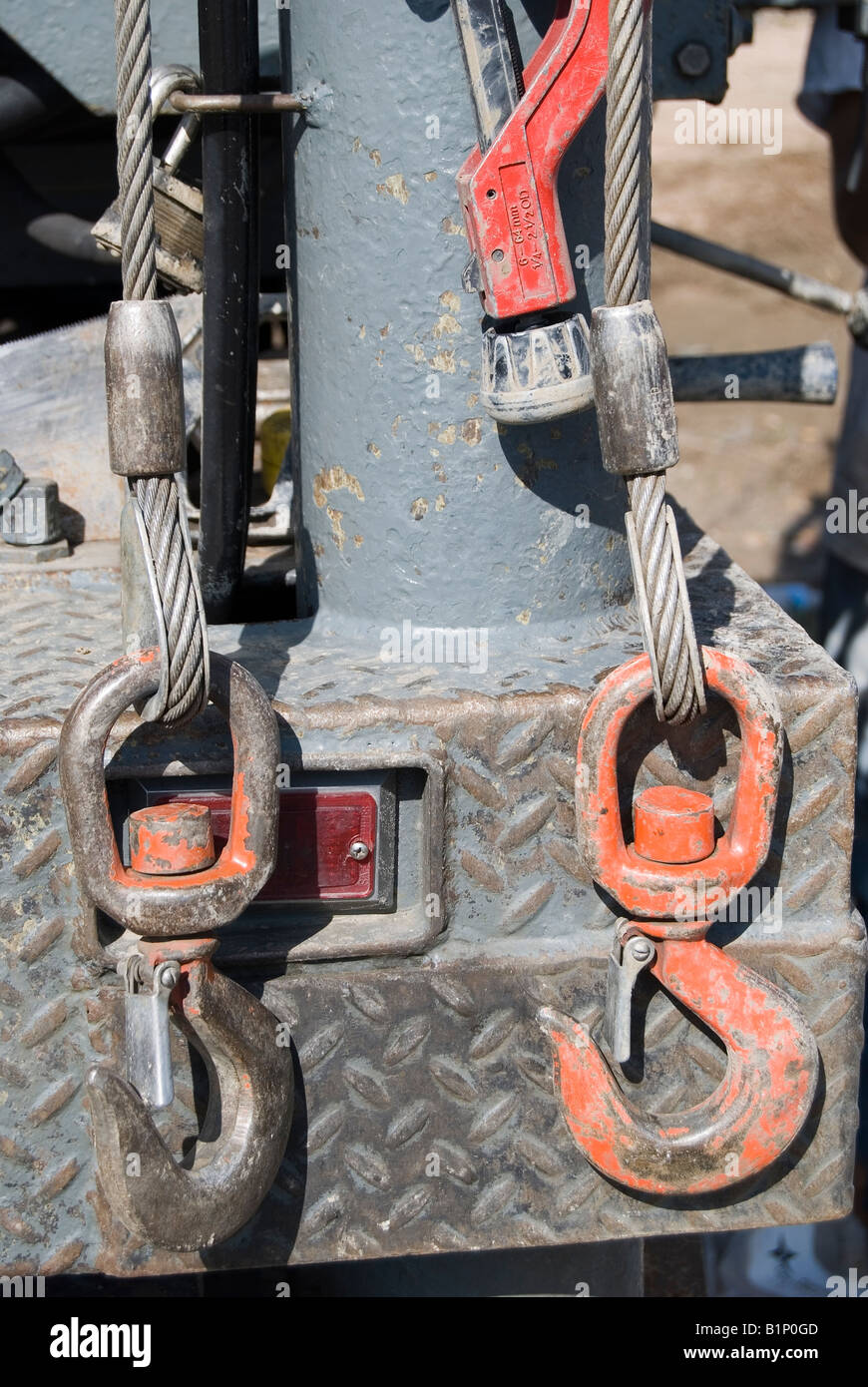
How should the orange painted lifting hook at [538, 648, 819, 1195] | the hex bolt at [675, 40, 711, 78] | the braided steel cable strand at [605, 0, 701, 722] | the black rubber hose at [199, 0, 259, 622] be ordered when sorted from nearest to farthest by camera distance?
the braided steel cable strand at [605, 0, 701, 722]
the orange painted lifting hook at [538, 648, 819, 1195]
the black rubber hose at [199, 0, 259, 622]
the hex bolt at [675, 40, 711, 78]

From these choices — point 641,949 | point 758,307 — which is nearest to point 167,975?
point 641,949

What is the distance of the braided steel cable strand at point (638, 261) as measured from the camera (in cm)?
101

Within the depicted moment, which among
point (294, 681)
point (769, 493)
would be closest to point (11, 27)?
point (294, 681)

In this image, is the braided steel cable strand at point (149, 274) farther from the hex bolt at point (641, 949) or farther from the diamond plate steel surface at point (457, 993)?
the hex bolt at point (641, 949)

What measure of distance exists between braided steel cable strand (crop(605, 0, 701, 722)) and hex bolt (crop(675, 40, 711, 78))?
791mm

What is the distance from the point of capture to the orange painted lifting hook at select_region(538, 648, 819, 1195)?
3.70 ft

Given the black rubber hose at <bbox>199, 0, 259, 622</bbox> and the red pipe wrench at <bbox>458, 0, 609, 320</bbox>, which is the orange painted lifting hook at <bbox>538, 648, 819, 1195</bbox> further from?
the black rubber hose at <bbox>199, 0, 259, 622</bbox>

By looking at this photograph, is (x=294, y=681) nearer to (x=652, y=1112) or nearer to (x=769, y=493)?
(x=652, y=1112)

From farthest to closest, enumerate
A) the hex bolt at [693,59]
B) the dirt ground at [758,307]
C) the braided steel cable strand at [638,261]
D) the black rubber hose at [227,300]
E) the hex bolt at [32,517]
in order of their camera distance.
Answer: the dirt ground at [758,307], the hex bolt at [693,59], the hex bolt at [32,517], the black rubber hose at [227,300], the braided steel cable strand at [638,261]

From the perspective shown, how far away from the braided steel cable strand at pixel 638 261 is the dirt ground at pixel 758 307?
392 cm

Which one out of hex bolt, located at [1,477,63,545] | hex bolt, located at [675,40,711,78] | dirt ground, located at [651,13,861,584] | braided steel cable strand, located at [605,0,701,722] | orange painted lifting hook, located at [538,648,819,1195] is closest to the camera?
braided steel cable strand, located at [605,0,701,722]

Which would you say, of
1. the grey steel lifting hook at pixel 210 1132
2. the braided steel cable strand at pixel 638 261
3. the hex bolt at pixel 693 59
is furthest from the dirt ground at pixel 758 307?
the grey steel lifting hook at pixel 210 1132

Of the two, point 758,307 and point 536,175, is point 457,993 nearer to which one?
point 536,175

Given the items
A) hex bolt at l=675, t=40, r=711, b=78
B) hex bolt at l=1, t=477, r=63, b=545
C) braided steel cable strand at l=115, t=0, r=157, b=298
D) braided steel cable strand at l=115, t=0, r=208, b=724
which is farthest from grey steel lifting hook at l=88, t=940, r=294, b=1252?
hex bolt at l=675, t=40, r=711, b=78
